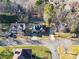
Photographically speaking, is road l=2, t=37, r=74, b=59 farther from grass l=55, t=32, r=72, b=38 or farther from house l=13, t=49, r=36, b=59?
house l=13, t=49, r=36, b=59

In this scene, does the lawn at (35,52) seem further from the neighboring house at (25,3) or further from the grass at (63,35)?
the neighboring house at (25,3)

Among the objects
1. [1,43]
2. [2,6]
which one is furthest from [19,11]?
[1,43]

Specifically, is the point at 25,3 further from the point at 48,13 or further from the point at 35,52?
the point at 35,52

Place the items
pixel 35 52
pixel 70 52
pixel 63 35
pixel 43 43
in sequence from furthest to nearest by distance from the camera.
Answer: pixel 63 35
pixel 43 43
pixel 70 52
pixel 35 52

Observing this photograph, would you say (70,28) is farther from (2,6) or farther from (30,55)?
(2,6)

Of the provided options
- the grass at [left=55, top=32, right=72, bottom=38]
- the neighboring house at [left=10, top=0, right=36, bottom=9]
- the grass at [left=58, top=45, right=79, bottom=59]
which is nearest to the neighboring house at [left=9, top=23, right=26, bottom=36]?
the neighboring house at [left=10, top=0, right=36, bottom=9]

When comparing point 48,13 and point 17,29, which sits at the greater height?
point 48,13

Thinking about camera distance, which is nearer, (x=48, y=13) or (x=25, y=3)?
(x=48, y=13)

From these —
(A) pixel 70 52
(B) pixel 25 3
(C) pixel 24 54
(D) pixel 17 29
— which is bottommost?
(A) pixel 70 52

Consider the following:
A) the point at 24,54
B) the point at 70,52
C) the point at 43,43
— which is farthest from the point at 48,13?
the point at 24,54

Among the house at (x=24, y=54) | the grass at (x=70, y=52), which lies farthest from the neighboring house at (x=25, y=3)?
the house at (x=24, y=54)

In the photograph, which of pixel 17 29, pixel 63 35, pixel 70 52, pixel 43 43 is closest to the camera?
pixel 70 52
